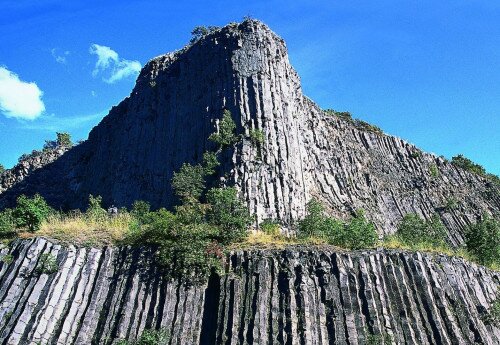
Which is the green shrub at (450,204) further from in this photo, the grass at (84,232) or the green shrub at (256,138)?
the grass at (84,232)

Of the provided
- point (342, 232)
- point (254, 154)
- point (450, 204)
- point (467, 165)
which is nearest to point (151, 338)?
point (342, 232)

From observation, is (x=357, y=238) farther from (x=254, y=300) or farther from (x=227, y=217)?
(x=254, y=300)

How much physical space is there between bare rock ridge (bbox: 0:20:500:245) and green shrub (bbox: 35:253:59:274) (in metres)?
15.4

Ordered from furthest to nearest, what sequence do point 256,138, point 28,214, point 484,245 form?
point 256,138 → point 484,245 → point 28,214

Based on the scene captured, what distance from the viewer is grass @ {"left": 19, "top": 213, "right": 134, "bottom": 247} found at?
69.6 ft

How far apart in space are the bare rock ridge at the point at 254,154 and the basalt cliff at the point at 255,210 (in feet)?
0.54

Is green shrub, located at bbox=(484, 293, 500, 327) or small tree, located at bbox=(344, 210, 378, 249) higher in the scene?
small tree, located at bbox=(344, 210, 378, 249)

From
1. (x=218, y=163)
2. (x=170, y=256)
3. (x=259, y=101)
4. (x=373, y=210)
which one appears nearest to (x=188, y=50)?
(x=259, y=101)

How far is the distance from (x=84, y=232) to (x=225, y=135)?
55.7 ft

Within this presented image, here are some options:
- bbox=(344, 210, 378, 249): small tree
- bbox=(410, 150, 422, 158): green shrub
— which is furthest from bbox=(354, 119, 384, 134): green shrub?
bbox=(344, 210, 378, 249): small tree

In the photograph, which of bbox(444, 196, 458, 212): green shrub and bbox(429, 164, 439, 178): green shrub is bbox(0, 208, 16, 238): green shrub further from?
bbox(429, 164, 439, 178): green shrub

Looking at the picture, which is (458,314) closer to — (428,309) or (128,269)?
(428,309)

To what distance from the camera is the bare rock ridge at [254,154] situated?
3762cm

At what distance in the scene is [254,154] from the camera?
3622 centimetres
